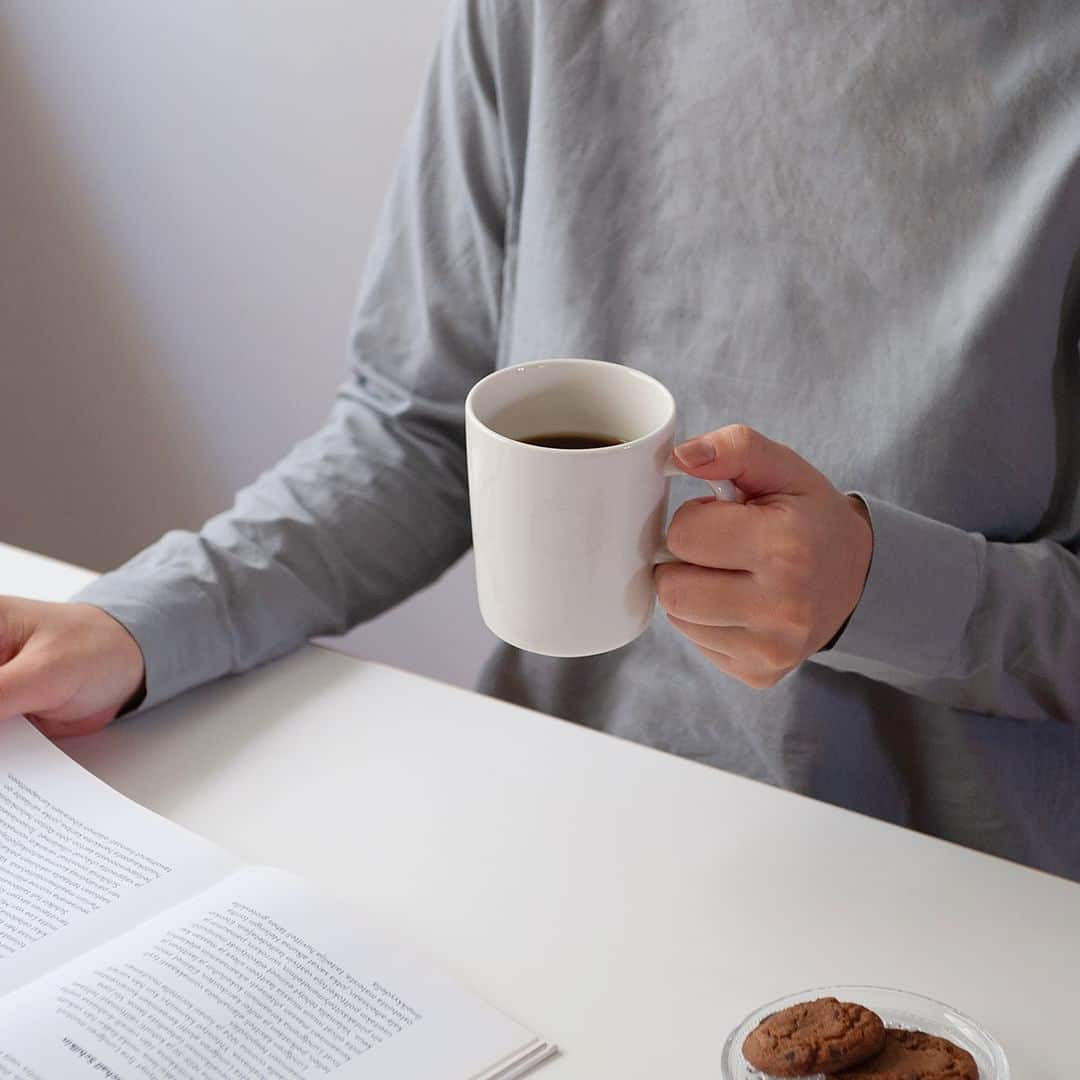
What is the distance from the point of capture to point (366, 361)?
102 centimetres

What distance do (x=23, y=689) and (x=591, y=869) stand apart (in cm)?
32

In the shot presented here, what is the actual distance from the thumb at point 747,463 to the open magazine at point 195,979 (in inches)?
10.2

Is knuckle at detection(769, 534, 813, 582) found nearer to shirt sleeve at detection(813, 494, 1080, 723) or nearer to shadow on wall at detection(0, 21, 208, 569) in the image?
shirt sleeve at detection(813, 494, 1080, 723)

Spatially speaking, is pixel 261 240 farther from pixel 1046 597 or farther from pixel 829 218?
pixel 1046 597

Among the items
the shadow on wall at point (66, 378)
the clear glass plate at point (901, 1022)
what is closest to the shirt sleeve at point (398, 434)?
the clear glass plate at point (901, 1022)

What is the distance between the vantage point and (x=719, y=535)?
62cm

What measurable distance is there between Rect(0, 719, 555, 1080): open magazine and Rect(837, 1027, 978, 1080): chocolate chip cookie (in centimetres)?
14

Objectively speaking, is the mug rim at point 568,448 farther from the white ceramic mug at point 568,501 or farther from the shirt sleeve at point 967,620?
the shirt sleeve at point 967,620

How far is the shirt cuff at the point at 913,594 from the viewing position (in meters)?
0.70

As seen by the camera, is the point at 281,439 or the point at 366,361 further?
the point at 281,439

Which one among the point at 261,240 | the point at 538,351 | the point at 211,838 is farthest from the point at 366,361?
the point at 261,240

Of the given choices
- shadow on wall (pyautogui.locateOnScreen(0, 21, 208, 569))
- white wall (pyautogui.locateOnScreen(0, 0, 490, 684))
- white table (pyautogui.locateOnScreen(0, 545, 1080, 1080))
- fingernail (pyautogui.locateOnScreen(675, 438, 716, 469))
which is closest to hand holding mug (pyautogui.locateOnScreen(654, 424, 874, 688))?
fingernail (pyautogui.locateOnScreen(675, 438, 716, 469))

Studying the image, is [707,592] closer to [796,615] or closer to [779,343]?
[796,615]

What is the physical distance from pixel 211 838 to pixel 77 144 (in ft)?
4.16
